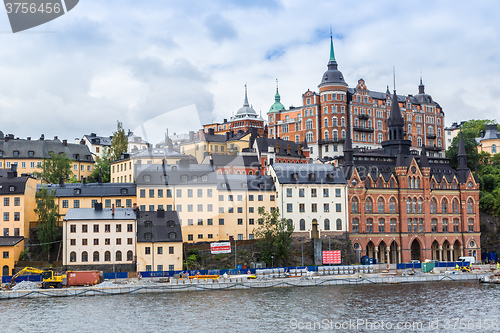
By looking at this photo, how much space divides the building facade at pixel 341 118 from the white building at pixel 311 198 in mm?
38163

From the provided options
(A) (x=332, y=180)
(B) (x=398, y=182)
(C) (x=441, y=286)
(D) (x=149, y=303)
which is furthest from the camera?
(B) (x=398, y=182)

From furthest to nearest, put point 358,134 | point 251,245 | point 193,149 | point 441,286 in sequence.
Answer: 1. point 358,134
2. point 193,149
3. point 251,245
4. point 441,286

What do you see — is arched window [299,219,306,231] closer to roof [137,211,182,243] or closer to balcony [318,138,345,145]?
roof [137,211,182,243]

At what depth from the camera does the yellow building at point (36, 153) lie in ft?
435

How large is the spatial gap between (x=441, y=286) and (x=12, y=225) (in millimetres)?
59006

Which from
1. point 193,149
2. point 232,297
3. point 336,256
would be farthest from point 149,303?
point 193,149

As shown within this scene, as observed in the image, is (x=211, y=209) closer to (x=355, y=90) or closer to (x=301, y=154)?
(x=301, y=154)

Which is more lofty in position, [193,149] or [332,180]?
[193,149]

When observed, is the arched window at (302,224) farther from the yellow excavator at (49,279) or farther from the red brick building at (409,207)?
the yellow excavator at (49,279)

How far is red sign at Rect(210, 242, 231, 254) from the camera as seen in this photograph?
297 ft

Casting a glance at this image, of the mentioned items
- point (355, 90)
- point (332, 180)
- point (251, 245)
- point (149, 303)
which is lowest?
point (149, 303)

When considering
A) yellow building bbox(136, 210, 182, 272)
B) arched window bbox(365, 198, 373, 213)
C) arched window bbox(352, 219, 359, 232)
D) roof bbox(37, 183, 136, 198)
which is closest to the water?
yellow building bbox(136, 210, 182, 272)

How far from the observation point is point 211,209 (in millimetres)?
98938

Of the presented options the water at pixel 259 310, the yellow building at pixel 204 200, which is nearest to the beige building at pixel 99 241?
the yellow building at pixel 204 200
